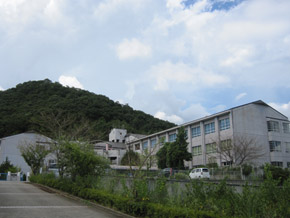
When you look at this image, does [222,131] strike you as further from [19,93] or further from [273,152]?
[19,93]

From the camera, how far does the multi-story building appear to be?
3616cm

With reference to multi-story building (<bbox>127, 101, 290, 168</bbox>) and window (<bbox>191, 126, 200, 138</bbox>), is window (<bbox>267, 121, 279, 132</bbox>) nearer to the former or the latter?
multi-story building (<bbox>127, 101, 290, 168</bbox>)

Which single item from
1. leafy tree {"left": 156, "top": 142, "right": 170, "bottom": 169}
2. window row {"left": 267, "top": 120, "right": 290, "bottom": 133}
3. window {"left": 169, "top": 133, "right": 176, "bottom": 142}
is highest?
window row {"left": 267, "top": 120, "right": 290, "bottom": 133}

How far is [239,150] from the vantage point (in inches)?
1388

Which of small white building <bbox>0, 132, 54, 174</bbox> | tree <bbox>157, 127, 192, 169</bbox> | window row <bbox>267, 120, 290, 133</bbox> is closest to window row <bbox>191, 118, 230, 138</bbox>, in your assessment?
tree <bbox>157, 127, 192, 169</bbox>

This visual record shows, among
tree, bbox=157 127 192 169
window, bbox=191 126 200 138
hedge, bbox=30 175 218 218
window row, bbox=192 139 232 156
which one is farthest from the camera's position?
window, bbox=191 126 200 138

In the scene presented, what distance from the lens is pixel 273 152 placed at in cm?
3894

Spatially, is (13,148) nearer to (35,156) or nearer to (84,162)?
(35,156)

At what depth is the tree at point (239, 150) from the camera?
115 feet

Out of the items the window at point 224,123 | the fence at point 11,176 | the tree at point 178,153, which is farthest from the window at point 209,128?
the fence at point 11,176

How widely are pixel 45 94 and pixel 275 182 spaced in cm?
5133

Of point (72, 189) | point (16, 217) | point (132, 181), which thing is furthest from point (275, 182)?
point (72, 189)

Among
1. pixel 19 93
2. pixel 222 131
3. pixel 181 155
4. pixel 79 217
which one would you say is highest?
pixel 19 93

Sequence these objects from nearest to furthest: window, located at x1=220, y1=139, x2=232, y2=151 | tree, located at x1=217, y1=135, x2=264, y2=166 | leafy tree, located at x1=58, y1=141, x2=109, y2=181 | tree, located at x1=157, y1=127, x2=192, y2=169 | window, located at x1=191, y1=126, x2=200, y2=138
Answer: leafy tree, located at x1=58, y1=141, x2=109, y2=181 < tree, located at x1=217, y1=135, x2=264, y2=166 < window, located at x1=220, y1=139, x2=232, y2=151 < tree, located at x1=157, y1=127, x2=192, y2=169 < window, located at x1=191, y1=126, x2=200, y2=138
